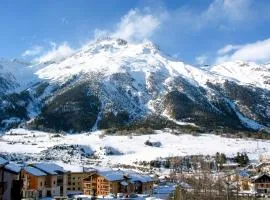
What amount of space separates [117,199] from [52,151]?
120837mm

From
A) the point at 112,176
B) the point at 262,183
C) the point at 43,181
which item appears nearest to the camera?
the point at 43,181

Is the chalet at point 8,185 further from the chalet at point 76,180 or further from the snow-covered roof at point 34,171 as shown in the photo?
the chalet at point 76,180

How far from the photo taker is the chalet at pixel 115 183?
89.1 meters

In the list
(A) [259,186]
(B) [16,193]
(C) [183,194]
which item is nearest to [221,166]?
(A) [259,186]

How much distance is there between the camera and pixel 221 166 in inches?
6097

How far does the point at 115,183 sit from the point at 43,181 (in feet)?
40.6

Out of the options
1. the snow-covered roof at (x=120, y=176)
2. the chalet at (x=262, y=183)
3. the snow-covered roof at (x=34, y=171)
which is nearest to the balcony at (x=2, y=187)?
the snow-covered roof at (x=34, y=171)

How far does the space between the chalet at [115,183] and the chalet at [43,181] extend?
4.88m

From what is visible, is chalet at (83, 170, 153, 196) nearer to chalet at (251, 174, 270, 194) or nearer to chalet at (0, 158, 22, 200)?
chalet at (251, 174, 270, 194)

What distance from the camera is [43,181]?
85750mm

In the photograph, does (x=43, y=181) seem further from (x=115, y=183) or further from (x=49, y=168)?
(x=115, y=183)

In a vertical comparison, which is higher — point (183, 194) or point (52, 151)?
point (52, 151)

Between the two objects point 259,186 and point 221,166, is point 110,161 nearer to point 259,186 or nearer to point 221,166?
point 221,166

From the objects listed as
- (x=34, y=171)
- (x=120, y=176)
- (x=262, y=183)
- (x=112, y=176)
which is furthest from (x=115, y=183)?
(x=262, y=183)
